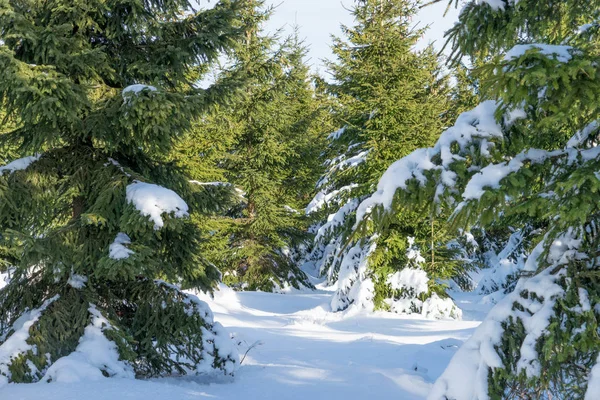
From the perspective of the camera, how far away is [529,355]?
2783mm

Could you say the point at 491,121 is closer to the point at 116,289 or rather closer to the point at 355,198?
the point at 116,289

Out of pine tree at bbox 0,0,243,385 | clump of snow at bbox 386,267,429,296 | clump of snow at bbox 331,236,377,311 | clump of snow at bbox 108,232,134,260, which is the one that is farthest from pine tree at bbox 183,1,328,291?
clump of snow at bbox 108,232,134,260

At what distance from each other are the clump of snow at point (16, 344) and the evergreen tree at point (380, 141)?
A: 7.73 m

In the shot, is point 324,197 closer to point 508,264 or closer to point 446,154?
point 508,264

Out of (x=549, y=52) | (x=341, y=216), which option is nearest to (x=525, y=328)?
(x=549, y=52)

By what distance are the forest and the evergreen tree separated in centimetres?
7

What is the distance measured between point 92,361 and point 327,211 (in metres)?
11.3

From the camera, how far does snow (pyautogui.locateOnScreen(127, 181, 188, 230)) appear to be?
219 inches

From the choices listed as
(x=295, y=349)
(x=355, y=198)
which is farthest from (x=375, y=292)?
(x=295, y=349)

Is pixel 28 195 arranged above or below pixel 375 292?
above

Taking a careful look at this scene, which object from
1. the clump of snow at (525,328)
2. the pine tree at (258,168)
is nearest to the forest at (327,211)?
the clump of snow at (525,328)

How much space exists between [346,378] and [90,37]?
557 centimetres

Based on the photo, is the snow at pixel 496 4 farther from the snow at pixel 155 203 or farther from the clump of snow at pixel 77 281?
the clump of snow at pixel 77 281

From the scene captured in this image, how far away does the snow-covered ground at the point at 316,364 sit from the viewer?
5.23 meters
